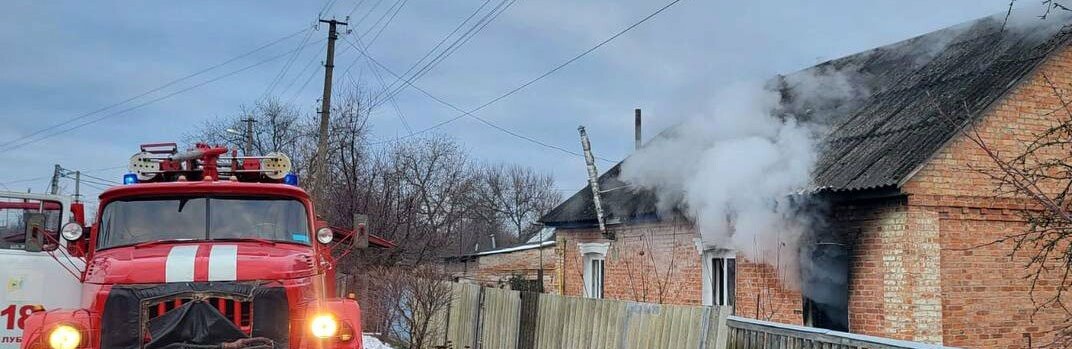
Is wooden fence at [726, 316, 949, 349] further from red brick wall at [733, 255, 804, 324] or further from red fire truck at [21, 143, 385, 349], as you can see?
red brick wall at [733, 255, 804, 324]

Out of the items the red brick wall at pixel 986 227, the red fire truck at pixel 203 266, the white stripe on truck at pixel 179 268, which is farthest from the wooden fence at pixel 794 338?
the white stripe on truck at pixel 179 268

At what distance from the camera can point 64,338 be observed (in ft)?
18.0

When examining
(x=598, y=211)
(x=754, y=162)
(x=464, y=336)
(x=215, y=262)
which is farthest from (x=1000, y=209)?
(x=215, y=262)

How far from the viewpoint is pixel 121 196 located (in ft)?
21.9

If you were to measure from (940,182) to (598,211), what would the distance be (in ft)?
22.1

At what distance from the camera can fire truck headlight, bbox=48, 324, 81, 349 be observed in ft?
17.9

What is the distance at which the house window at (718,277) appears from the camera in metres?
13.3

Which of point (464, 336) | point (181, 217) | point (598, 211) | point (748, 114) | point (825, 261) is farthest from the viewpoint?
point (598, 211)

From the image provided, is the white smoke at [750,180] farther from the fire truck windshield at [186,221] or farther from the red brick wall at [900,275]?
the fire truck windshield at [186,221]

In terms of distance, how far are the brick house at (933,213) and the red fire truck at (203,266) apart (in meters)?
6.65

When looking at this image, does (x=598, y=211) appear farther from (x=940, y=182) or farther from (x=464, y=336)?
(x=940, y=182)

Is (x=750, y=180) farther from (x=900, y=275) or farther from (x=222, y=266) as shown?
(x=222, y=266)

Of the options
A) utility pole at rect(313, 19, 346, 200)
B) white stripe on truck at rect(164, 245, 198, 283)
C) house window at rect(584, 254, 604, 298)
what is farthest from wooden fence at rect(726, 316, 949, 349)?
utility pole at rect(313, 19, 346, 200)

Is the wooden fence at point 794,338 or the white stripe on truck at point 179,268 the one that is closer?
the white stripe on truck at point 179,268
